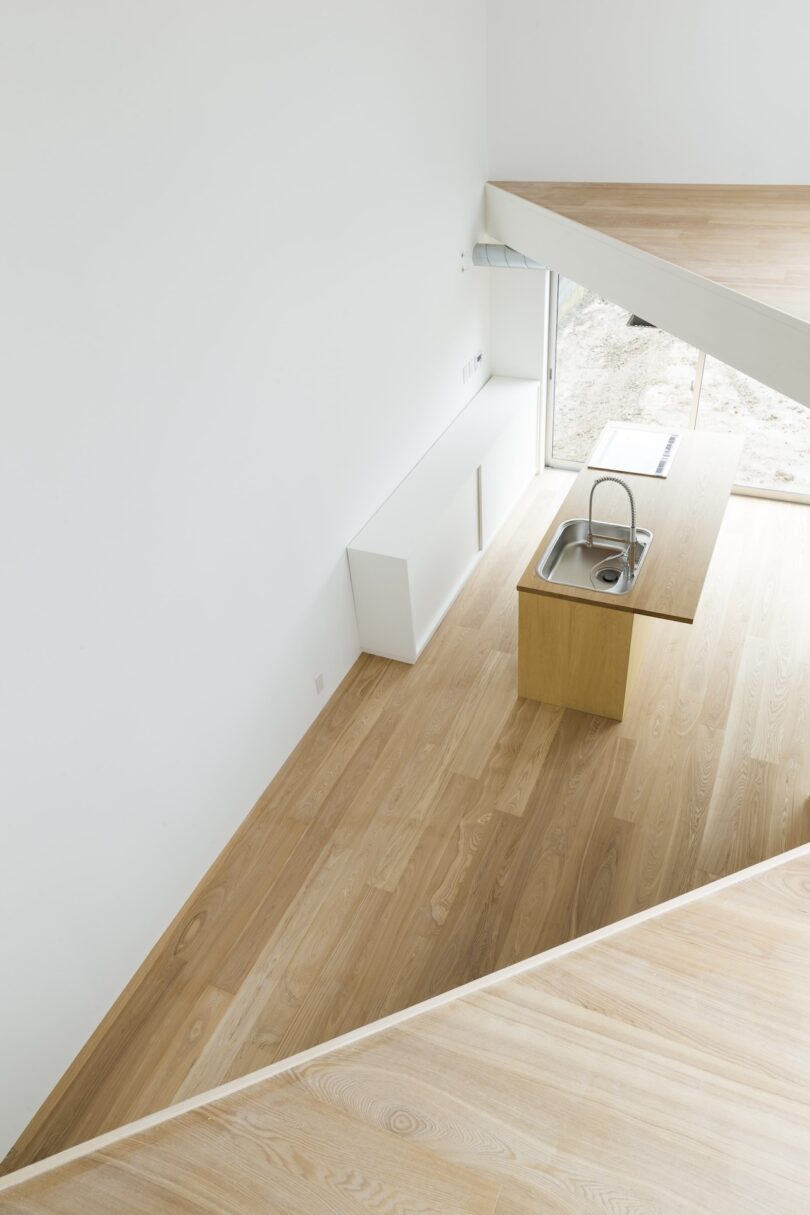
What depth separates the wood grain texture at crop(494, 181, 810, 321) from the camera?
3449mm

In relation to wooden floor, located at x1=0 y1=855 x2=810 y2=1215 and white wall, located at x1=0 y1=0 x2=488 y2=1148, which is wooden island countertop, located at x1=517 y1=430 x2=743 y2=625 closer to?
white wall, located at x1=0 y1=0 x2=488 y2=1148

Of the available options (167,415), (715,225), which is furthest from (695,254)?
(167,415)

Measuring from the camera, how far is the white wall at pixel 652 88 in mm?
4461

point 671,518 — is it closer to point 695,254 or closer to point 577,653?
point 577,653

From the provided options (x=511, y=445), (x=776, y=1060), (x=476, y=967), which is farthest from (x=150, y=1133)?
(x=511, y=445)

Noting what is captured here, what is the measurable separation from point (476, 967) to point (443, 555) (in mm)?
2488

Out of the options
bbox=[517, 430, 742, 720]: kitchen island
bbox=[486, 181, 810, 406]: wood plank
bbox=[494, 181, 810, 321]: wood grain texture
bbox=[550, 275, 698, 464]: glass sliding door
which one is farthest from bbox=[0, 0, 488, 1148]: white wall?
bbox=[550, 275, 698, 464]: glass sliding door

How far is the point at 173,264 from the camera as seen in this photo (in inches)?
111

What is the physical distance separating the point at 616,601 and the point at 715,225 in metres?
2.04

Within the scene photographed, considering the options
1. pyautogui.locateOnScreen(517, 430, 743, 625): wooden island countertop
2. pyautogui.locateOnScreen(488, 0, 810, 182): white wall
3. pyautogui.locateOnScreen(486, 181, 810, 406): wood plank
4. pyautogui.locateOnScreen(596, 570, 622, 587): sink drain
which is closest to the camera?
pyautogui.locateOnScreen(486, 181, 810, 406): wood plank

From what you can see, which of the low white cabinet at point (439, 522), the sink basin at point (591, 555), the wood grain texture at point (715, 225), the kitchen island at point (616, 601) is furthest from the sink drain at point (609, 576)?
the wood grain texture at point (715, 225)

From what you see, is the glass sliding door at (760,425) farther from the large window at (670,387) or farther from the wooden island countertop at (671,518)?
the wooden island countertop at (671,518)

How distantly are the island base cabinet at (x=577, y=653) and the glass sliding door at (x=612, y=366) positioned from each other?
226 cm

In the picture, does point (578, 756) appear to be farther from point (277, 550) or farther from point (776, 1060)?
point (776, 1060)
